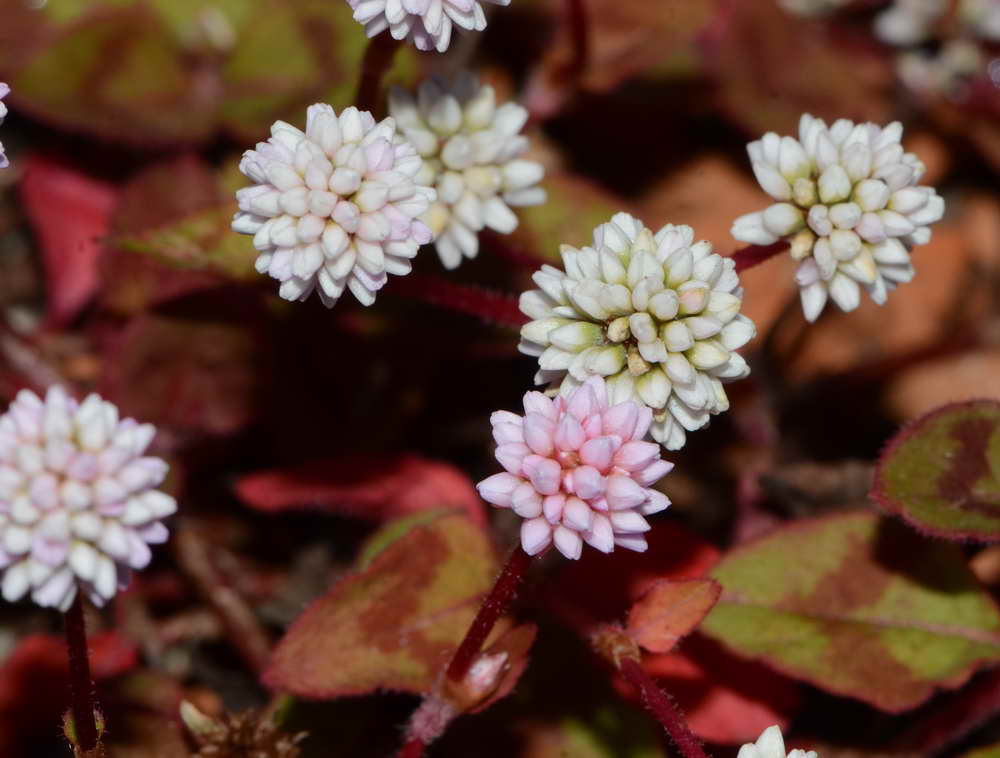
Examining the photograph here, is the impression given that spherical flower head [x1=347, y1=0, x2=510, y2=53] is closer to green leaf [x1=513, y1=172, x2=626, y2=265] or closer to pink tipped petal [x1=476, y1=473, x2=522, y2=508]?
pink tipped petal [x1=476, y1=473, x2=522, y2=508]

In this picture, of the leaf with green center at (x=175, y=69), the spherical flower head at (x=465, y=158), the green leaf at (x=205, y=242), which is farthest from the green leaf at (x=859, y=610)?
the leaf with green center at (x=175, y=69)

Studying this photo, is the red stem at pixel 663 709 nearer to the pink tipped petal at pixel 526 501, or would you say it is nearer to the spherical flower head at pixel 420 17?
the pink tipped petal at pixel 526 501

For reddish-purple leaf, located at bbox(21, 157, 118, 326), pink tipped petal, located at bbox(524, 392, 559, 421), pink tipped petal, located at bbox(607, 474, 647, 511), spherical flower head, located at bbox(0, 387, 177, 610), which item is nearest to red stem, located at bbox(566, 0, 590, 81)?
reddish-purple leaf, located at bbox(21, 157, 118, 326)

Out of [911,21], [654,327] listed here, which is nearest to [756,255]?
[654,327]

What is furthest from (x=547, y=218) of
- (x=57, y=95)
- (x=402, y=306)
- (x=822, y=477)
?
(x=57, y=95)

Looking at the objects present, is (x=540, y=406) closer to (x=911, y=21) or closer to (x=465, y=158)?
(x=465, y=158)

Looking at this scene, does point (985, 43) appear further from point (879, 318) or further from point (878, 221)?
point (878, 221)
